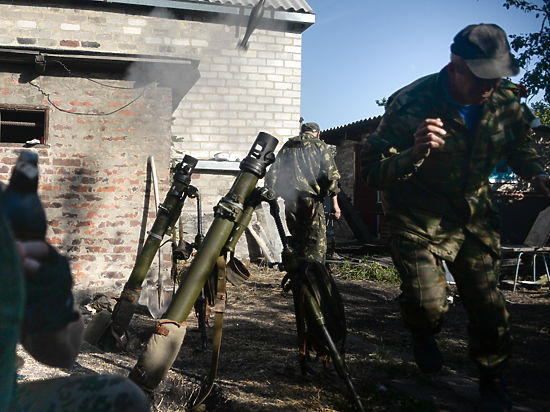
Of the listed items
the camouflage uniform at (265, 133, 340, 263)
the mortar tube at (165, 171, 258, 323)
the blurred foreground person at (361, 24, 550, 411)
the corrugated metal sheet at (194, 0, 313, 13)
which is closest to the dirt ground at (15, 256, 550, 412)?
the blurred foreground person at (361, 24, 550, 411)

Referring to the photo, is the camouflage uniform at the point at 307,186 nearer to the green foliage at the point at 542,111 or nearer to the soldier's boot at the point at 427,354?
the soldier's boot at the point at 427,354

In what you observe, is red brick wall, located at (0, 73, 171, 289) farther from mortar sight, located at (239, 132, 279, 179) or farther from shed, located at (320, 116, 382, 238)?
shed, located at (320, 116, 382, 238)

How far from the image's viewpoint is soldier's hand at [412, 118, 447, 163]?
7.57 ft

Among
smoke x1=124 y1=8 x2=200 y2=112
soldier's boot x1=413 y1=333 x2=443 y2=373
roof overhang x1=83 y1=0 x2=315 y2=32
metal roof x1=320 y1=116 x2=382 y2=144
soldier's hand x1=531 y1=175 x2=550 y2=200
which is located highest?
roof overhang x1=83 y1=0 x2=315 y2=32

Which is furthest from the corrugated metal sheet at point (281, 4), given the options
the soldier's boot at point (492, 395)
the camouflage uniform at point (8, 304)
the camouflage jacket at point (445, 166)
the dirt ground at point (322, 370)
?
the camouflage uniform at point (8, 304)

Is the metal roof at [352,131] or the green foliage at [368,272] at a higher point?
the metal roof at [352,131]

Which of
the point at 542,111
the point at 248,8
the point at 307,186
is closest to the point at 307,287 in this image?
the point at 307,186

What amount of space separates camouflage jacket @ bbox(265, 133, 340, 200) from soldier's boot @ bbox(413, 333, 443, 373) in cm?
277

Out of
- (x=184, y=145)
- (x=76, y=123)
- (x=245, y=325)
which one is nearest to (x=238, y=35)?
(x=184, y=145)

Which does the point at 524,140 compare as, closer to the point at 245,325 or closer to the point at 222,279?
the point at 222,279

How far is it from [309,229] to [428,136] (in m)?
3.09

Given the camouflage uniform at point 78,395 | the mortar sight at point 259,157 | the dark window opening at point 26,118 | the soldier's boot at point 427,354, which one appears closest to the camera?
the camouflage uniform at point 78,395

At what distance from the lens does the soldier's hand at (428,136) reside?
7.57 ft

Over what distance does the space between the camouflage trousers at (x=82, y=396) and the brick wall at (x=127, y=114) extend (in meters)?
6.03
